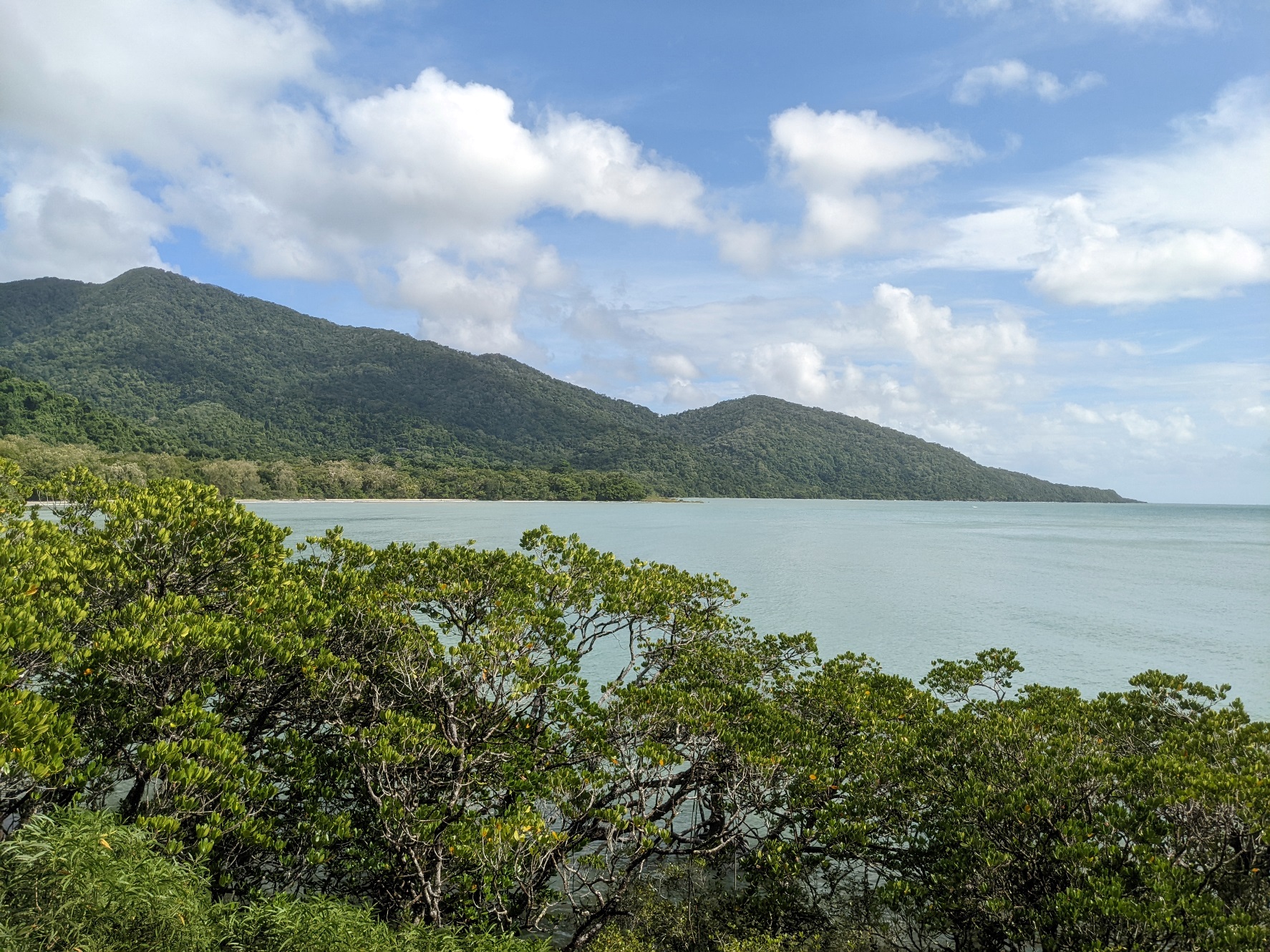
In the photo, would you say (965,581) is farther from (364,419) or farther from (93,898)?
(364,419)

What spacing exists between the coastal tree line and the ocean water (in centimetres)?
1502

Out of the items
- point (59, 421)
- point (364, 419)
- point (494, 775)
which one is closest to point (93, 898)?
point (494, 775)

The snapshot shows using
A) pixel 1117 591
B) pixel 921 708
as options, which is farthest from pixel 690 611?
pixel 1117 591

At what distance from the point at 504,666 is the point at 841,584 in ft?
119

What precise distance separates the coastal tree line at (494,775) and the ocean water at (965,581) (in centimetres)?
1502

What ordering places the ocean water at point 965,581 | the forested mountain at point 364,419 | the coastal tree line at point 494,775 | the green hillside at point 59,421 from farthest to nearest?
1. the forested mountain at point 364,419
2. the green hillside at point 59,421
3. the ocean water at point 965,581
4. the coastal tree line at point 494,775

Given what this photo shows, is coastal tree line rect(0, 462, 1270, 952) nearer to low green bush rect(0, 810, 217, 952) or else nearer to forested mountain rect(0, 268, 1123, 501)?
low green bush rect(0, 810, 217, 952)

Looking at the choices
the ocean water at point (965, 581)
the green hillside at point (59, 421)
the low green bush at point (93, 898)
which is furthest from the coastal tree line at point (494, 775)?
the green hillside at point (59, 421)

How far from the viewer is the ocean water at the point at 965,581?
88.0 feet

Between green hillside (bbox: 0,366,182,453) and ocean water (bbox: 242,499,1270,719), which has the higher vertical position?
green hillside (bbox: 0,366,182,453)

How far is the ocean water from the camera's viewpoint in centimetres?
2681

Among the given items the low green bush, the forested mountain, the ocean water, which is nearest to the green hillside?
the ocean water

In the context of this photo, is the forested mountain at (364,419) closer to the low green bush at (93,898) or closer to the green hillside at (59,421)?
the green hillside at (59,421)

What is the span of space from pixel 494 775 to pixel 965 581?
43434mm
